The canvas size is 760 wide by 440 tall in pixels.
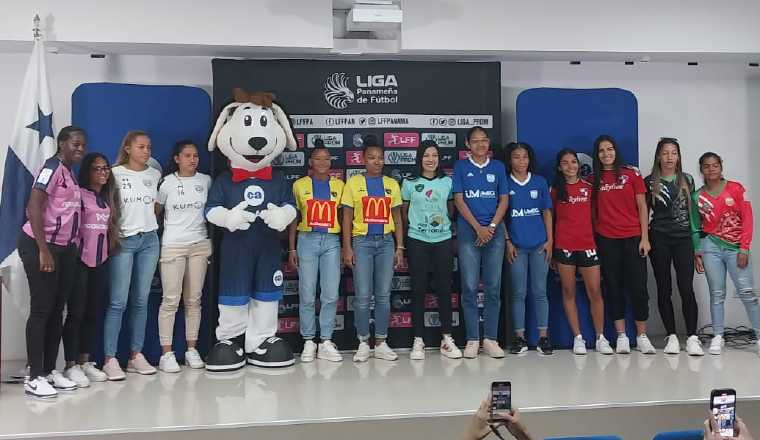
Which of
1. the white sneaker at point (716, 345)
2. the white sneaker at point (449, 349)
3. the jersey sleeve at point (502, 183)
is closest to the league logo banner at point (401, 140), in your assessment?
the jersey sleeve at point (502, 183)

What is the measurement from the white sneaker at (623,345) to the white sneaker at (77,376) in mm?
3265

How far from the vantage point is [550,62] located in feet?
17.8

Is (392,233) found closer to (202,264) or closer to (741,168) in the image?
(202,264)

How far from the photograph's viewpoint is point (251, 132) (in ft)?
14.3

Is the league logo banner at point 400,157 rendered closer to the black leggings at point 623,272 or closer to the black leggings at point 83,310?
the black leggings at point 623,272

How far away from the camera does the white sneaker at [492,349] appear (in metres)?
4.58

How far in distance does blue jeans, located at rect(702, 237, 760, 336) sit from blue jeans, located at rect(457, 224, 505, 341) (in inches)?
53.7

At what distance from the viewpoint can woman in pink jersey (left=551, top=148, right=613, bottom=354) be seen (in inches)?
185

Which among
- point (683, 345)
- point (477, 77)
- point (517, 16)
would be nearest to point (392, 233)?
point (477, 77)

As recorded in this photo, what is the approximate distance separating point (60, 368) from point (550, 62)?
4.04 meters

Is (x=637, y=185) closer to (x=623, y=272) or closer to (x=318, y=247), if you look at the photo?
(x=623, y=272)

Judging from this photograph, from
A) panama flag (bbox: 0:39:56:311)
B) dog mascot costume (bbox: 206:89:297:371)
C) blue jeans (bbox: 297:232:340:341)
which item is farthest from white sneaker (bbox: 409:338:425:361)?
panama flag (bbox: 0:39:56:311)

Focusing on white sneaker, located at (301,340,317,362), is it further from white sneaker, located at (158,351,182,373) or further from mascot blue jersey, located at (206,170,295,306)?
white sneaker, located at (158,351,182,373)

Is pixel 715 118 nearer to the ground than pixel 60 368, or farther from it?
farther from it
